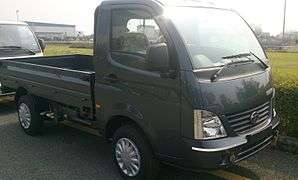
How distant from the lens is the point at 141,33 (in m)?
4.62

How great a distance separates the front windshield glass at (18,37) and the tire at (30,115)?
9.92ft

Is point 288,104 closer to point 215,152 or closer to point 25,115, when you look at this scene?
point 215,152

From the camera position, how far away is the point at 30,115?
6918 millimetres

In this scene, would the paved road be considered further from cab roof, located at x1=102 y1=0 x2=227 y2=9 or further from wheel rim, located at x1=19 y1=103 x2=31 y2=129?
cab roof, located at x1=102 y1=0 x2=227 y2=9

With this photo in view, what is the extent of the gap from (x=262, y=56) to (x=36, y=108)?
12.7ft

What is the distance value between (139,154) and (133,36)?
1.36 meters

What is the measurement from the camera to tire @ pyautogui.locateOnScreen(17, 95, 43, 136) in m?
6.85

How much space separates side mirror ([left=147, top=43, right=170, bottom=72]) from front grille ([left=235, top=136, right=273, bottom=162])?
45.6 inches

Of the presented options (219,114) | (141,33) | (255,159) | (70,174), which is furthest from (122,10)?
(255,159)

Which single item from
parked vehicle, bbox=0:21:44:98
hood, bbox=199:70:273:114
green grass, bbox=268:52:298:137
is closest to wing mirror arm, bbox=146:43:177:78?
hood, bbox=199:70:273:114

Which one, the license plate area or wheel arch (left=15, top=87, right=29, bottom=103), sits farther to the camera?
wheel arch (left=15, top=87, right=29, bottom=103)

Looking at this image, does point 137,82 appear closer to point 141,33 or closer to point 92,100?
point 141,33

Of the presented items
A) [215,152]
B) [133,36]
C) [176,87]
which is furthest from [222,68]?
[133,36]

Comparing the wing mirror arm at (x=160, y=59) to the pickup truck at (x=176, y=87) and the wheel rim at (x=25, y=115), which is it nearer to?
the pickup truck at (x=176, y=87)
